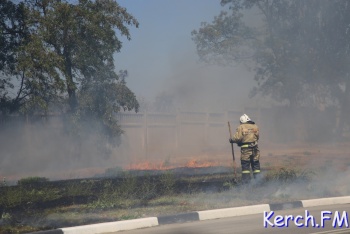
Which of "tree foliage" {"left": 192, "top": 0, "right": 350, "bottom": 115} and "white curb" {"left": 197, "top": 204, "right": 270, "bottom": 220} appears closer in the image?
"white curb" {"left": 197, "top": 204, "right": 270, "bottom": 220}

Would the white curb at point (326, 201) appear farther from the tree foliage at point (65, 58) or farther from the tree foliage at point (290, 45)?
the tree foliage at point (290, 45)

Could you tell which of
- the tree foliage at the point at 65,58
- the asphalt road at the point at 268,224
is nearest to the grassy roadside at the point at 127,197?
the asphalt road at the point at 268,224

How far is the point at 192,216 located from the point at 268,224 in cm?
133

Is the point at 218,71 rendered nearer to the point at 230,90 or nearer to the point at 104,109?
the point at 230,90

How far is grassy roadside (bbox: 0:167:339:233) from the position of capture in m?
7.93

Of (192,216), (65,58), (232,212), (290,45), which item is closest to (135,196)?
(192,216)

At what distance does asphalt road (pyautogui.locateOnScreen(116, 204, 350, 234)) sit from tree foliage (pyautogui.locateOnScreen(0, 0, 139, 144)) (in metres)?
7.89

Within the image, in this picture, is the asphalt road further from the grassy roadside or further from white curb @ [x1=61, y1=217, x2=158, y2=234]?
the grassy roadside

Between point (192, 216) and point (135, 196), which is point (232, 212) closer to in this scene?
point (192, 216)

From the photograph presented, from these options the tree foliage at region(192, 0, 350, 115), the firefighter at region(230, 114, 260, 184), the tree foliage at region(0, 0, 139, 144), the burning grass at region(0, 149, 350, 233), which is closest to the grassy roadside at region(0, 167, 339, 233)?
the burning grass at region(0, 149, 350, 233)

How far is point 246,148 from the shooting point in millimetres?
11047

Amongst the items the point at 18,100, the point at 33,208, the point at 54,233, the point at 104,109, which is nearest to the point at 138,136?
the point at 104,109

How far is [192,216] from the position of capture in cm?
841

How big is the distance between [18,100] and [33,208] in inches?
381
